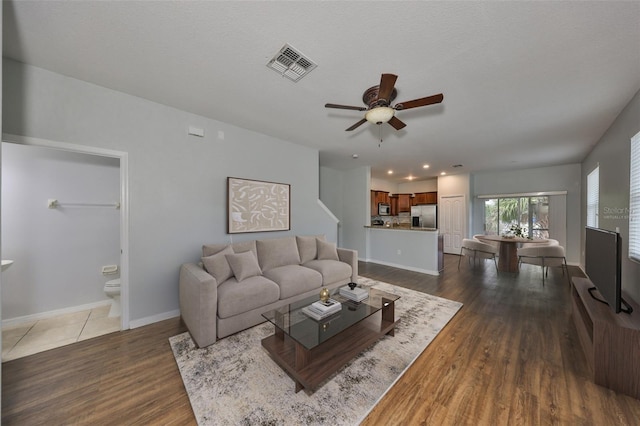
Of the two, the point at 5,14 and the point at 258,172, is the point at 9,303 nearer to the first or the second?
the point at 5,14

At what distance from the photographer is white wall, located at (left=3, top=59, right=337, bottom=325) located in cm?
220

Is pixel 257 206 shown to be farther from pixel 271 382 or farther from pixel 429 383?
pixel 429 383

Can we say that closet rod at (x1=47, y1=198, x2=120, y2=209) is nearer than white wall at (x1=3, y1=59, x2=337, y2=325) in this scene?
No

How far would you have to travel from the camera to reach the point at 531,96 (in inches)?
98.7

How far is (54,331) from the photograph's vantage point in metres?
2.50

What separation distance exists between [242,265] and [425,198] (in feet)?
23.6

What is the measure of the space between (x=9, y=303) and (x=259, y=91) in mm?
3729

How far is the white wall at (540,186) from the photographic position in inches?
222

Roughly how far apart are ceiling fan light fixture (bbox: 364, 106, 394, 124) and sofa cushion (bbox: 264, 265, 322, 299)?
2085mm

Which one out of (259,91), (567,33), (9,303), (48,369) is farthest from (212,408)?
(567,33)

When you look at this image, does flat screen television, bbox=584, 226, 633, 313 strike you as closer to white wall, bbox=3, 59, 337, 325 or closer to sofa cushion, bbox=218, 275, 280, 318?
sofa cushion, bbox=218, 275, 280, 318

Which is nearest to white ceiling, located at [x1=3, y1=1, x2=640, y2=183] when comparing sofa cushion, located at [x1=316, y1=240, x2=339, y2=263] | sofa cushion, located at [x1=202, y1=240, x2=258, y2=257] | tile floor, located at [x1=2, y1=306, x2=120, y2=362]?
sofa cushion, located at [x1=202, y1=240, x2=258, y2=257]

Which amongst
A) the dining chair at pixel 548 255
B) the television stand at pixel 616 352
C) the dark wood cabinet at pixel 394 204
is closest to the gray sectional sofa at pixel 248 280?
the television stand at pixel 616 352

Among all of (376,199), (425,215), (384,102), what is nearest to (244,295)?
(384,102)
